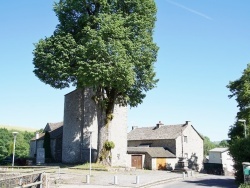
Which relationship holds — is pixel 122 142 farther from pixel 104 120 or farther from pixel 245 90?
pixel 245 90

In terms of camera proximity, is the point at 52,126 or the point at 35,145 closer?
the point at 52,126

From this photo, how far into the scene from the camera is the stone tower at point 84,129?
40406 millimetres

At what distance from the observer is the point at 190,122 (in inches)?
2157

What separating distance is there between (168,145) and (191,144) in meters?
5.19

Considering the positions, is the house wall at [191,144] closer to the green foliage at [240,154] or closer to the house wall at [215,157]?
the house wall at [215,157]

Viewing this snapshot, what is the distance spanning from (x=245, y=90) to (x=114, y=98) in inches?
639

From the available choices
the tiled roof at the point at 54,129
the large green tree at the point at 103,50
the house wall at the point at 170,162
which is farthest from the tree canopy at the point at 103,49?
the house wall at the point at 170,162

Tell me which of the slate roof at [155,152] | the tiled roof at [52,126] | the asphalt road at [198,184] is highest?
the tiled roof at [52,126]

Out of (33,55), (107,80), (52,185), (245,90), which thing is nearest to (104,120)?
(107,80)

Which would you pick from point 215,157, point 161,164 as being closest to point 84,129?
point 161,164

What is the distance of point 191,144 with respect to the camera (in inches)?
2143

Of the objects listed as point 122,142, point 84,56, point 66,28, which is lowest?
point 122,142

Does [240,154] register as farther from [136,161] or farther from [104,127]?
[136,161]

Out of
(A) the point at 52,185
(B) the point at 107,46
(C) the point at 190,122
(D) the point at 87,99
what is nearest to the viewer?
(A) the point at 52,185
